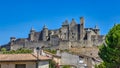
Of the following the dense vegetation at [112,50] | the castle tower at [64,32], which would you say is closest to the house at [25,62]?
the dense vegetation at [112,50]

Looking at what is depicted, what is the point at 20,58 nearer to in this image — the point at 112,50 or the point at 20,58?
the point at 20,58

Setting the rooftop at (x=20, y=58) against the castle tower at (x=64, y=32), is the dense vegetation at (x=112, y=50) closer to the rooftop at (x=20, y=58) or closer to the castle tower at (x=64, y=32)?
the rooftop at (x=20, y=58)

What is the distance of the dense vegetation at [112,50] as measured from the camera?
62000mm

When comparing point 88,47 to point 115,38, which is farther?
point 88,47

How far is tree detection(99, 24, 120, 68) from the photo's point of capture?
6200cm

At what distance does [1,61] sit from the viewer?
5184 centimetres

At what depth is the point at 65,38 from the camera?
168750mm

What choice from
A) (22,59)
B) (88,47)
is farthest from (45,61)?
(88,47)

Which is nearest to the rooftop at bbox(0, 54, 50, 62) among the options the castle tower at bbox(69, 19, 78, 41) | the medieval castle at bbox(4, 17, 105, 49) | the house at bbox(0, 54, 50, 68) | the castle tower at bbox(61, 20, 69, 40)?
the house at bbox(0, 54, 50, 68)

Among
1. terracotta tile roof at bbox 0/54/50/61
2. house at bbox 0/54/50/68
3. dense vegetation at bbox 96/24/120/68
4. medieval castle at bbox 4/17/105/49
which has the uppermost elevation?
medieval castle at bbox 4/17/105/49

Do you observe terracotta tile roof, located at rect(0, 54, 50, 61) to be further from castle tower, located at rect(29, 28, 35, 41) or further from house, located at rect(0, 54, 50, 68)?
castle tower, located at rect(29, 28, 35, 41)

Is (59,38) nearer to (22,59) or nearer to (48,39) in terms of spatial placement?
(48,39)

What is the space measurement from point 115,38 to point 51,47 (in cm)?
9894

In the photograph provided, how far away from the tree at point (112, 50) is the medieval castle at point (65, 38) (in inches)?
3796
